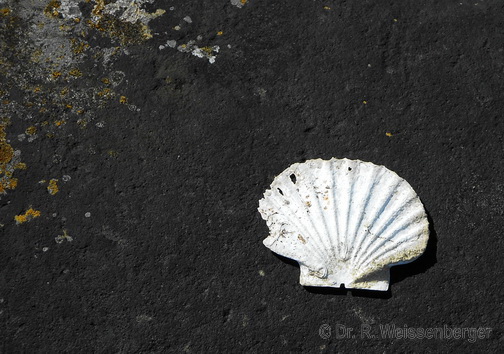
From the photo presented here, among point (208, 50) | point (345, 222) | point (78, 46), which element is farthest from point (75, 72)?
point (345, 222)

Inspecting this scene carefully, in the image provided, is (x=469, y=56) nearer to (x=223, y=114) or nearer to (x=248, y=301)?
(x=223, y=114)

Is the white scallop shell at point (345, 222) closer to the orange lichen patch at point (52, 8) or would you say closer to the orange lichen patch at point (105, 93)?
the orange lichen patch at point (105, 93)

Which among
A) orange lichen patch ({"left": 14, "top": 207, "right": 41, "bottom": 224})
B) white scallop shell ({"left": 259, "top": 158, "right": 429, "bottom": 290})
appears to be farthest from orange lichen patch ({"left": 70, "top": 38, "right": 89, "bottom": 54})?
white scallop shell ({"left": 259, "top": 158, "right": 429, "bottom": 290})

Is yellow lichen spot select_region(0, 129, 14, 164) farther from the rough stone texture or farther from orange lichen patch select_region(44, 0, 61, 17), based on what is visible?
orange lichen patch select_region(44, 0, 61, 17)

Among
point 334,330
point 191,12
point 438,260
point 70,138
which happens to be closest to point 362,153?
point 438,260

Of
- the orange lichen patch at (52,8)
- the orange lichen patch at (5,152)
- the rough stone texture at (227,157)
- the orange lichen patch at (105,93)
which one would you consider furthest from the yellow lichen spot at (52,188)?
the orange lichen patch at (52,8)

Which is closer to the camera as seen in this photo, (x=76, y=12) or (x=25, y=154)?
(x=25, y=154)

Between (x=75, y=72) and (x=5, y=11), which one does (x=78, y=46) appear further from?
(x=5, y=11)
